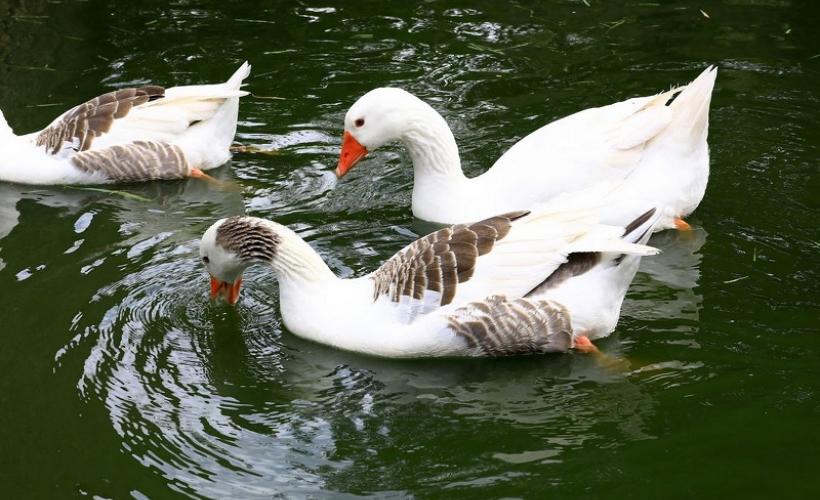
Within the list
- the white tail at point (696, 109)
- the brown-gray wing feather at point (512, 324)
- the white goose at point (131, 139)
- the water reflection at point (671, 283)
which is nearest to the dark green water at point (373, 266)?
the water reflection at point (671, 283)

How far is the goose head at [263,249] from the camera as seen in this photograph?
6805 millimetres

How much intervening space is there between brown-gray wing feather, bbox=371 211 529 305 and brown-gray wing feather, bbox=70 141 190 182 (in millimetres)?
3454

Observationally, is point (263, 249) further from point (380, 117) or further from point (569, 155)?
point (569, 155)

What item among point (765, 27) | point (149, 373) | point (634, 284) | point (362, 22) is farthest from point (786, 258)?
point (362, 22)

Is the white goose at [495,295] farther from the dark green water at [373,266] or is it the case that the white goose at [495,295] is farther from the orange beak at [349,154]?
the orange beak at [349,154]

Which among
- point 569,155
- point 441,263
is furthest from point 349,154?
point 441,263

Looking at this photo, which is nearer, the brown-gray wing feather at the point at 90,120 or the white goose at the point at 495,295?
the white goose at the point at 495,295

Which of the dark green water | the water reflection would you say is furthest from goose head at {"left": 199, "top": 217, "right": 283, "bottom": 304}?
the water reflection

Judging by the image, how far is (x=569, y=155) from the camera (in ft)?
26.1

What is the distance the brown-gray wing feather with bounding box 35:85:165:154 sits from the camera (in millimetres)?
9406

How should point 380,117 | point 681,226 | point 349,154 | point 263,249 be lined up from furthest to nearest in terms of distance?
1. point 349,154
2. point 380,117
3. point 681,226
4. point 263,249

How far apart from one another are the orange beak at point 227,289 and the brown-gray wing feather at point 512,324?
151cm

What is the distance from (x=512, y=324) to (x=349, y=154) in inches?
99.7

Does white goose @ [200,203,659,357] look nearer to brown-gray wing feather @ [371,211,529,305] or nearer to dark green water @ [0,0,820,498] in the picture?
brown-gray wing feather @ [371,211,529,305]
